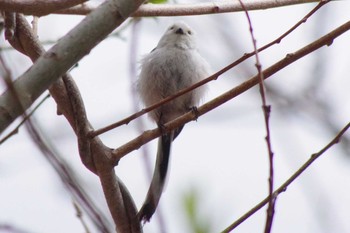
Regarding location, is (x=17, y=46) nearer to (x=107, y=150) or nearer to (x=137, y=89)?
(x=107, y=150)

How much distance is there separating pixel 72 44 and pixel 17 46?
815mm

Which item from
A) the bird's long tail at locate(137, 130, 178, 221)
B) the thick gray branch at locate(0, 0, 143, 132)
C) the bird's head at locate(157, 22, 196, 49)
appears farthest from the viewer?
the bird's head at locate(157, 22, 196, 49)

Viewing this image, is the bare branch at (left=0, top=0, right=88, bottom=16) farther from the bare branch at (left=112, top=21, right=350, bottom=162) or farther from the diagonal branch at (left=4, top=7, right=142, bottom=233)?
the bare branch at (left=112, top=21, right=350, bottom=162)

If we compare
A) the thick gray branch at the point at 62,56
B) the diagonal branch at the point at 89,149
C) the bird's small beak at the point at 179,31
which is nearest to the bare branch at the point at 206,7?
the diagonal branch at the point at 89,149

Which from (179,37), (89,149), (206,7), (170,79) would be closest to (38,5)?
(89,149)

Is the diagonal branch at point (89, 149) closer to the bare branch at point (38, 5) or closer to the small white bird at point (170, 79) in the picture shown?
the bare branch at point (38, 5)

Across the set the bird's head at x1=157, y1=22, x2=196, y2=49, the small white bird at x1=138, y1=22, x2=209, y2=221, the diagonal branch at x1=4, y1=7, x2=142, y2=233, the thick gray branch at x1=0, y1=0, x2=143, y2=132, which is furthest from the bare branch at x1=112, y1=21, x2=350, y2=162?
the bird's head at x1=157, y1=22, x2=196, y2=49

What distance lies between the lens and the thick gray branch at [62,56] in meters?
1.38

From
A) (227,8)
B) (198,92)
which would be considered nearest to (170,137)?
(198,92)

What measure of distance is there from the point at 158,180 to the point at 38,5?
51.6 inches

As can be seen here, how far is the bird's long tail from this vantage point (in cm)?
254

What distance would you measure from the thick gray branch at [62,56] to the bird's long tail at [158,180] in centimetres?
83

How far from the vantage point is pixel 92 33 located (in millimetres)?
1536

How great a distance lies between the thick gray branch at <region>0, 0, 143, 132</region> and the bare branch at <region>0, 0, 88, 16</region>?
0.34 meters
